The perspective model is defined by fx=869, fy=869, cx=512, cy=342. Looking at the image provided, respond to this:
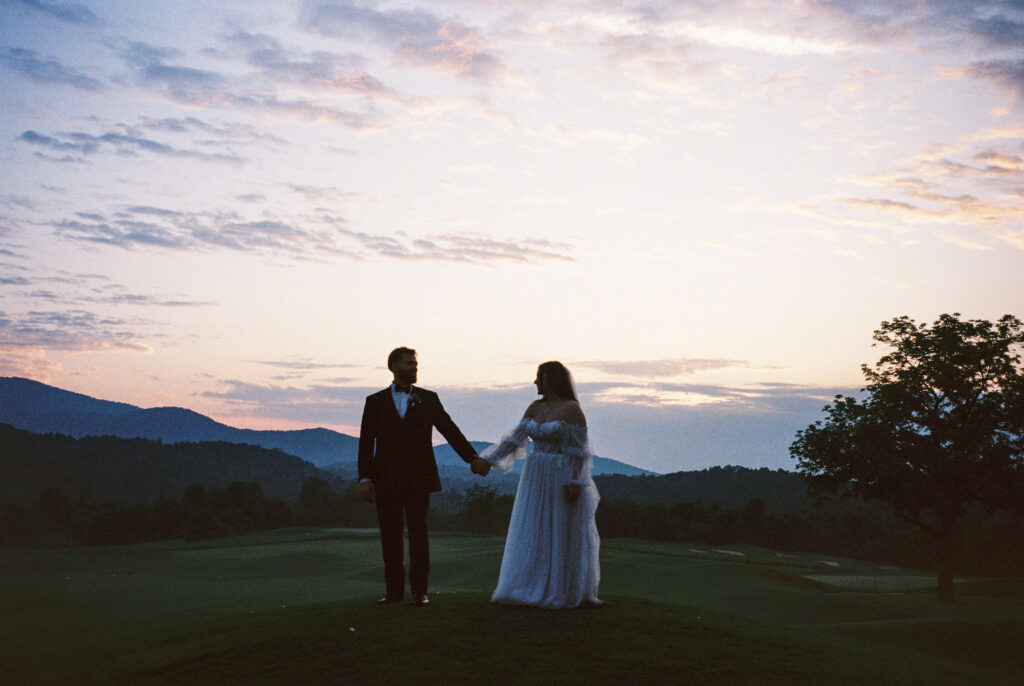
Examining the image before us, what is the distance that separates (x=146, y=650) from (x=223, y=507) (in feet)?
342

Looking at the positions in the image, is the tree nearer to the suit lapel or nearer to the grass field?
the grass field

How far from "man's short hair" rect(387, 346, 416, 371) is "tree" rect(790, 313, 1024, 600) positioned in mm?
28836

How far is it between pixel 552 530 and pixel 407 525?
2142mm

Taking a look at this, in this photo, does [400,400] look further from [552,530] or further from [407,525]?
[552,530]

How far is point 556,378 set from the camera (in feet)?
42.3

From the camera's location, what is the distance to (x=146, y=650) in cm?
1331

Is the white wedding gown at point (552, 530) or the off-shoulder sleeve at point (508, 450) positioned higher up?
the off-shoulder sleeve at point (508, 450)

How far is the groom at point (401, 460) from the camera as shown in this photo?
12633 millimetres

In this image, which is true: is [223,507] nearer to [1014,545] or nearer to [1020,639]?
[1014,545]

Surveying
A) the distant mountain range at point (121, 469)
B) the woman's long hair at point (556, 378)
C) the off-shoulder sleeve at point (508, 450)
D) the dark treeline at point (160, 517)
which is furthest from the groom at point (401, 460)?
the distant mountain range at point (121, 469)

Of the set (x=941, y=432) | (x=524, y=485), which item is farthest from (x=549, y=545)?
(x=941, y=432)

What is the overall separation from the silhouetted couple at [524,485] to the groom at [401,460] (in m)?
0.01

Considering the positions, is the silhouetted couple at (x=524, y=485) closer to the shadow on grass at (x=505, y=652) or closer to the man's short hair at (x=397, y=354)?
the man's short hair at (x=397, y=354)

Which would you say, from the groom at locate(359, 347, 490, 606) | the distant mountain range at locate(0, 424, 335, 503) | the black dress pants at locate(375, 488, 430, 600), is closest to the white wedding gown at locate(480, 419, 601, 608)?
the groom at locate(359, 347, 490, 606)
